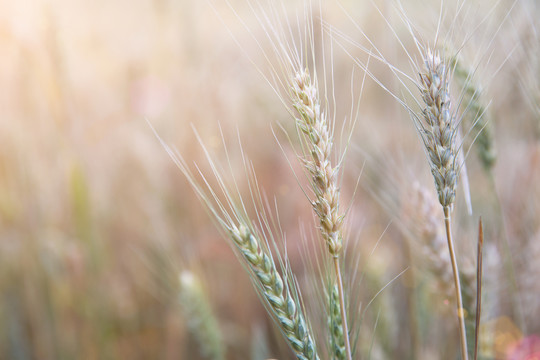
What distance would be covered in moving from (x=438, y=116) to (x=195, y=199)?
1.11m

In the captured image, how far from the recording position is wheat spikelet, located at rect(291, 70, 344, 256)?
450 mm

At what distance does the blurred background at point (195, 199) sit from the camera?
876 mm

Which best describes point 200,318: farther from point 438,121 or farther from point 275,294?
point 438,121

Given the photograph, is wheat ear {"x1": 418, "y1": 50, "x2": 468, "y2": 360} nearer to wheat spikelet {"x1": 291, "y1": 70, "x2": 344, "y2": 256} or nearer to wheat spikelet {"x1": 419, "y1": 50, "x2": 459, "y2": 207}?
wheat spikelet {"x1": 419, "y1": 50, "x2": 459, "y2": 207}

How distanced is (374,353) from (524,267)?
1.23 ft

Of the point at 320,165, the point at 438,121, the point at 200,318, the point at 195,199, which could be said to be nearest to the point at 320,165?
the point at 320,165

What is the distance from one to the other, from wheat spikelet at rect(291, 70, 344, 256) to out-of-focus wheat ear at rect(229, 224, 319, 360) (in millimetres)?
69

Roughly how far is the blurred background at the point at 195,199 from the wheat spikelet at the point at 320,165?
9.0 inches

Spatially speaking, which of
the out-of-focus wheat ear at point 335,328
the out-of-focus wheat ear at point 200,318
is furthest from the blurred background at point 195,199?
the out-of-focus wheat ear at point 335,328

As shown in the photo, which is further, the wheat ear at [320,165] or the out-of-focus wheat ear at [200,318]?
the out-of-focus wheat ear at [200,318]

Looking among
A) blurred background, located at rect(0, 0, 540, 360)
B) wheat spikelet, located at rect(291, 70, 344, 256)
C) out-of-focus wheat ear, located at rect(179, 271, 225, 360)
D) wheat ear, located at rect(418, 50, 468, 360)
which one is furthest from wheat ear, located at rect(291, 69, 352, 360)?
out-of-focus wheat ear, located at rect(179, 271, 225, 360)

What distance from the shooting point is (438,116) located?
0.47 metres

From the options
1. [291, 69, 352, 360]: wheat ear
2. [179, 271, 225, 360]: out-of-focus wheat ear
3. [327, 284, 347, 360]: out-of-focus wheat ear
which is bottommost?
[327, 284, 347, 360]: out-of-focus wheat ear

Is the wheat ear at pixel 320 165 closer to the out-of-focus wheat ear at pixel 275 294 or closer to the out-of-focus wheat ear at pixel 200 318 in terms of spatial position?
the out-of-focus wheat ear at pixel 275 294
